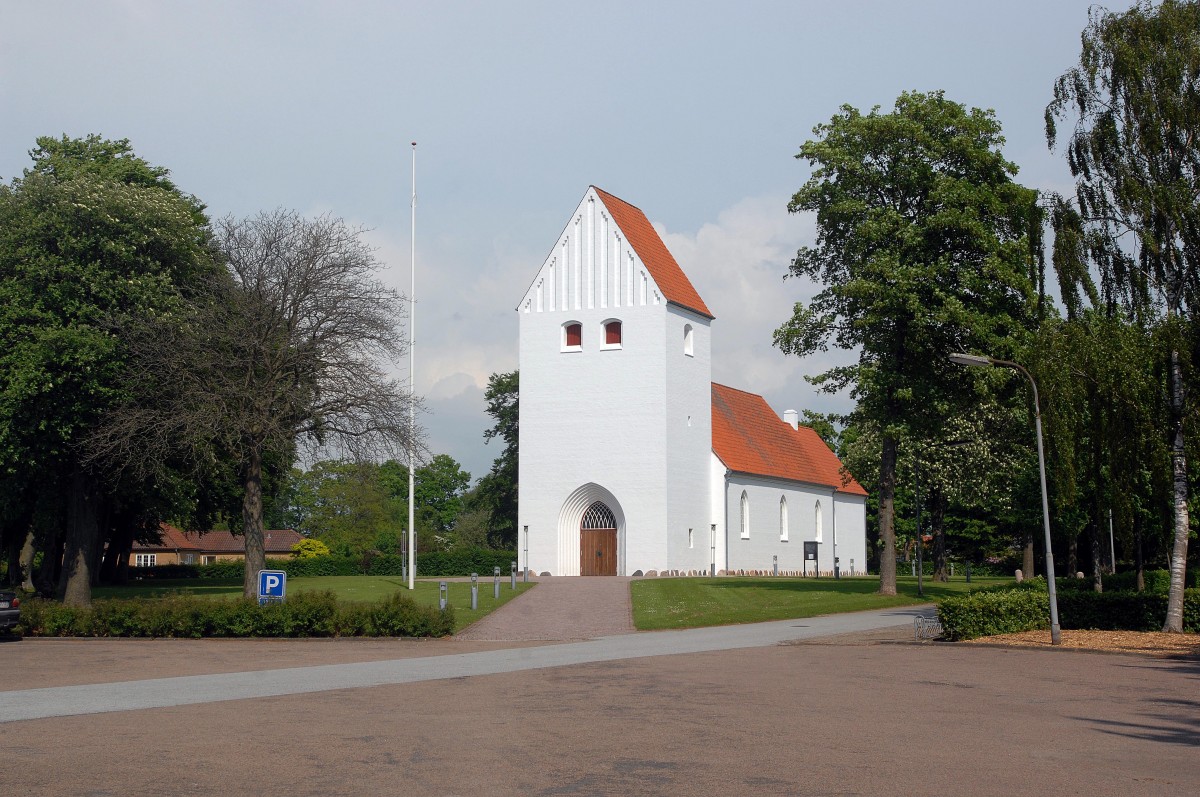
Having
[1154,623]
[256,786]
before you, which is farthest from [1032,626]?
[256,786]

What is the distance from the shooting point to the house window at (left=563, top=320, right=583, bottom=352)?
54031 millimetres

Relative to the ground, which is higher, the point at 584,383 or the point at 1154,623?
the point at 584,383

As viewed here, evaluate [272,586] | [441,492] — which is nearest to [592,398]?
[272,586]

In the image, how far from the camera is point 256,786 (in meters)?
9.95

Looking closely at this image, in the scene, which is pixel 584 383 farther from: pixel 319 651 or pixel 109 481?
pixel 319 651

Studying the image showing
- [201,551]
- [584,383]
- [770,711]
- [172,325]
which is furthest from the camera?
[201,551]

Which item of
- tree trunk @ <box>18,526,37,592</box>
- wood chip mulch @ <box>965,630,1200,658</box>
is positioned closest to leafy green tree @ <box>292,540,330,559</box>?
tree trunk @ <box>18,526,37,592</box>

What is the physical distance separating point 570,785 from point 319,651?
15.2 m

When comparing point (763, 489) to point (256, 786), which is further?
point (763, 489)

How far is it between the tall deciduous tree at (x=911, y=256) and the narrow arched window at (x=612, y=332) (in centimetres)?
1533

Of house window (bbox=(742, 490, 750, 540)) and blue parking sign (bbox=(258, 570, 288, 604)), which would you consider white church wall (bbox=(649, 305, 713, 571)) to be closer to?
house window (bbox=(742, 490, 750, 540))

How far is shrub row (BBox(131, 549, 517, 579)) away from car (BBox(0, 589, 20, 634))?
28657 millimetres

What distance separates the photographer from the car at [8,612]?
2712 cm

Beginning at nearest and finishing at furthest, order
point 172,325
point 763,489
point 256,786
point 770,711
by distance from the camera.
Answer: point 256,786, point 770,711, point 172,325, point 763,489
